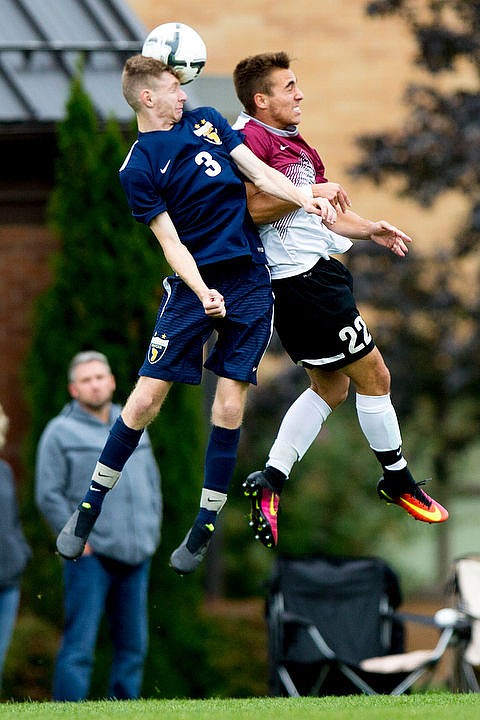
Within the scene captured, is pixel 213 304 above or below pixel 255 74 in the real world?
below

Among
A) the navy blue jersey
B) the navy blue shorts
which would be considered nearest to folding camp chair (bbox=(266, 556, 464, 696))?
the navy blue shorts

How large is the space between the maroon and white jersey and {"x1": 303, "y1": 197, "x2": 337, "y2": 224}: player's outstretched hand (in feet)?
0.97

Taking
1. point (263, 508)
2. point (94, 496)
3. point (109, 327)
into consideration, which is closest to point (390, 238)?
point (263, 508)

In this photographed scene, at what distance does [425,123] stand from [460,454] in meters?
3.14

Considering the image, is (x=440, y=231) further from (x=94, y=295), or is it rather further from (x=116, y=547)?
(x=116, y=547)

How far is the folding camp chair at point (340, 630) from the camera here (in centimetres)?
910

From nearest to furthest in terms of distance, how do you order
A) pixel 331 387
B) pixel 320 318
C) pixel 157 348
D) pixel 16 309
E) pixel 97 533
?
pixel 157 348 → pixel 320 318 → pixel 331 387 → pixel 97 533 → pixel 16 309

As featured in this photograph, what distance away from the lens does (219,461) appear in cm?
644

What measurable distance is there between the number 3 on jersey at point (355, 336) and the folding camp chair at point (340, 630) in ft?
9.40

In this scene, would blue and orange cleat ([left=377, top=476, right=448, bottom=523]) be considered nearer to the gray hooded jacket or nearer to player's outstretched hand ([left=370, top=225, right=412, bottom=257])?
player's outstretched hand ([left=370, top=225, right=412, bottom=257])

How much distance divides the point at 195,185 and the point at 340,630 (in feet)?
14.9

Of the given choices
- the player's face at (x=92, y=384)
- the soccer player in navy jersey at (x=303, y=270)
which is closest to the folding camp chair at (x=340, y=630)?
the player's face at (x=92, y=384)

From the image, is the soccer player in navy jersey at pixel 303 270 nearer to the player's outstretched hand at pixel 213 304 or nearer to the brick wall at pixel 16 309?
the player's outstretched hand at pixel 213 304

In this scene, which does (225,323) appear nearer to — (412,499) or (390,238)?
(390,238)
